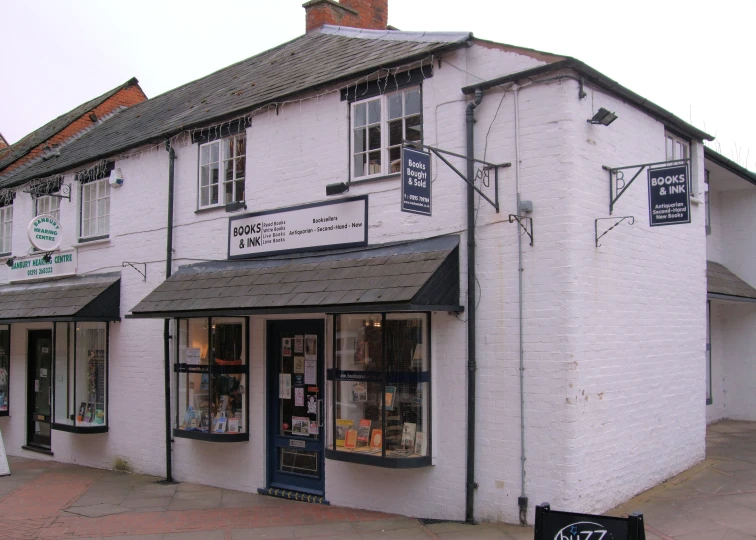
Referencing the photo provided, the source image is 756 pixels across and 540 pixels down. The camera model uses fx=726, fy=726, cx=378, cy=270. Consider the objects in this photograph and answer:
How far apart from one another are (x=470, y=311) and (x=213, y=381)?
14.4ft

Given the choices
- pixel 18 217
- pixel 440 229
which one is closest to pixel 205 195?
pixel 440 229

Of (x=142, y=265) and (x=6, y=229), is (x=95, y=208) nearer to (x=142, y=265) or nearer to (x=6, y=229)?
(x=142, y=265)

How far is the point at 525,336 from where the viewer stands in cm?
750

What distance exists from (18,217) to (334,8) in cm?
788

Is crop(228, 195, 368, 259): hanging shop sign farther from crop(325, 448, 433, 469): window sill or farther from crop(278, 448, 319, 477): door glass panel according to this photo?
crop(278, 448, 319, 477): door glass panel

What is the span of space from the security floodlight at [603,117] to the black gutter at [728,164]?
4.56 m

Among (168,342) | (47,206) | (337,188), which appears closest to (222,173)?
(337,188)

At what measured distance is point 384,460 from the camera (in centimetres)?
800

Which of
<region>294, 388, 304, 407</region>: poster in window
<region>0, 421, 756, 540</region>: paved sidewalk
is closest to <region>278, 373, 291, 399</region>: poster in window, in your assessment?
<region>294, 388, 304, 407</region>: poster in window

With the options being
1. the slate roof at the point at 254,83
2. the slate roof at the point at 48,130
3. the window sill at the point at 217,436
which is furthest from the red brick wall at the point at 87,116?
the window sill at the point at 217,436

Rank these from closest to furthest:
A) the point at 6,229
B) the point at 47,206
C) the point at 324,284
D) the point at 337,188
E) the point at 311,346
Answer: the point at 324,284
the point at 337,188
the point at 311,346
the point at 47,206
the point at 6,229

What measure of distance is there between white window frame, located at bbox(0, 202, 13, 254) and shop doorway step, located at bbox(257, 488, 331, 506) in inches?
356

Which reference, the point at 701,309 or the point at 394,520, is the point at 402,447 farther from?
the point at 701,309

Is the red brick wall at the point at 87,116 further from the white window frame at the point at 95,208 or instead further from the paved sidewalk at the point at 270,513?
the paved sidewalk at the point at 270,513
